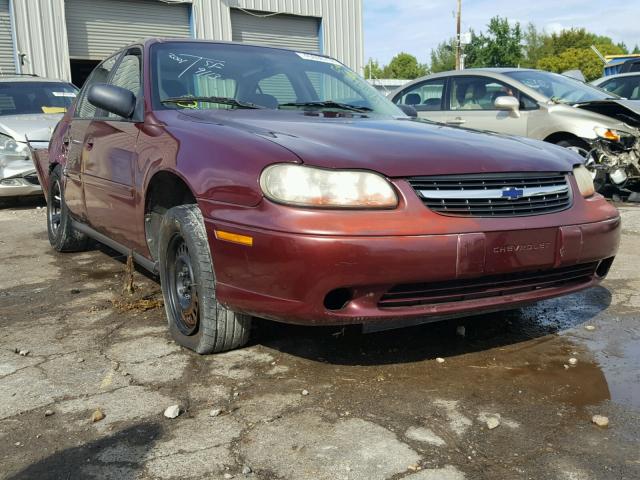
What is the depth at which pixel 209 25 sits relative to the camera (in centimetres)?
1638

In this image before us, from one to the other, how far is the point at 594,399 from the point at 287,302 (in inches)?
49.0

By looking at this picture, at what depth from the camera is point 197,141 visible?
2.92 metres

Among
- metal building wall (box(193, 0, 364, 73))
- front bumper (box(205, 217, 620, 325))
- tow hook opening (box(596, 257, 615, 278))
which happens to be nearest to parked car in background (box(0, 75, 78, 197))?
front bumper (box(205, 217, 620, 325))

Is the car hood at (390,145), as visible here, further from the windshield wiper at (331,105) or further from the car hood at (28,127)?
the car hood at (28,127)

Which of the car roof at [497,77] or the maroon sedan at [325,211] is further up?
the car roof at [497,77]

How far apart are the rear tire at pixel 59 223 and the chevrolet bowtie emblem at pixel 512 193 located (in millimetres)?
3459

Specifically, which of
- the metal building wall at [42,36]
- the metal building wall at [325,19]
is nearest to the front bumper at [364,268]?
the metal building wall at [42,36]

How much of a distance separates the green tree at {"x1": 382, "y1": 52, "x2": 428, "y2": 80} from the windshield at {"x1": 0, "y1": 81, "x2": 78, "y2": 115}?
76365 millimetres

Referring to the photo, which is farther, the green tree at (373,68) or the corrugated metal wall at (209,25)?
the green tree at (373,68)

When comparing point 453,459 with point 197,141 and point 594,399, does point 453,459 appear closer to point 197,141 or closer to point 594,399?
point 594,399

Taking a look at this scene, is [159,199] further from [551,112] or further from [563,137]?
[563,137]

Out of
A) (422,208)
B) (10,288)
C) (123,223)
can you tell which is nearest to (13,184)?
(10,288)

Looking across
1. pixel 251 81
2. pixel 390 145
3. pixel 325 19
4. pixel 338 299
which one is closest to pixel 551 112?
pixel 251 81

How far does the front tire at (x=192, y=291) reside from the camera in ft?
9.30
